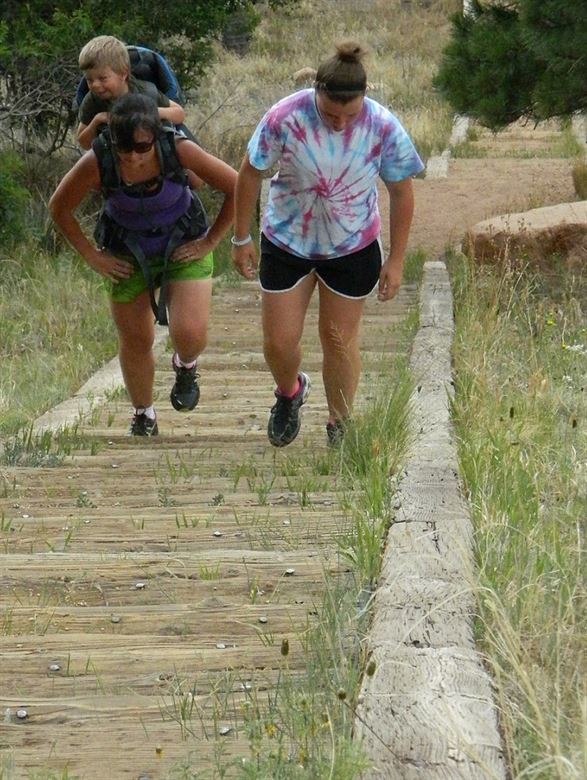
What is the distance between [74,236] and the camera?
559 cm

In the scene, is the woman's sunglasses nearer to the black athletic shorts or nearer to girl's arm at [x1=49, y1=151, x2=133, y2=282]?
girl's arm at [x1=49, y1=151, x2=133, y2=282]

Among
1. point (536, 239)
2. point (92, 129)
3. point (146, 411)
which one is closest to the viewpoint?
point (92, 129)

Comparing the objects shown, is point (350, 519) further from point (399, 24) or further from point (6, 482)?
point (399, 24)

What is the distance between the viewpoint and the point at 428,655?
9.39 ft

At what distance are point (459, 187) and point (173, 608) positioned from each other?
12.2 m

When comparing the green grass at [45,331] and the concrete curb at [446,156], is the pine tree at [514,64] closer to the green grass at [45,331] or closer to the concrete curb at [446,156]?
the green grass at [45,331]

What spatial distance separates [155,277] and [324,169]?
991 mm

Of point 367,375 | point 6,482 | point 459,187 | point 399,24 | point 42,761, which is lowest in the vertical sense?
point 399,24

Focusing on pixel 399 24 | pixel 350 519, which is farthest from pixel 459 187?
pixel 399 24

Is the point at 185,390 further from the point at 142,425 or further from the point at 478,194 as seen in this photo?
the point at 478,194

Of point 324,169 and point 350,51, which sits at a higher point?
point 350,51

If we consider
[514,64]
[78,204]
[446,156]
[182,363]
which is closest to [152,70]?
[78,204]

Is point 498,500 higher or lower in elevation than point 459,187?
higher

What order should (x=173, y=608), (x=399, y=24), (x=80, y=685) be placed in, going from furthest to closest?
1. (x=399, y=24)
2. (x=173, y=608)
3. (x=80, y=685)
